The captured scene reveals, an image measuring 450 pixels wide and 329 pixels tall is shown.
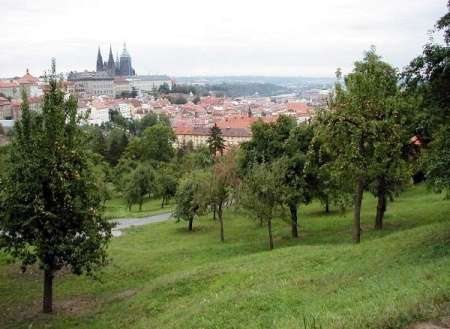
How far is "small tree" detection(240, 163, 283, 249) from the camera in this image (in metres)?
28.1

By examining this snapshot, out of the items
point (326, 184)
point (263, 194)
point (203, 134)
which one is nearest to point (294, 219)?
point (326, 184)

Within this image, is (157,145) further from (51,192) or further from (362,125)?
(51,192)

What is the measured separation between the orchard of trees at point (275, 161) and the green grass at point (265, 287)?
1.47 m

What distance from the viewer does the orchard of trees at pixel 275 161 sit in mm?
17875

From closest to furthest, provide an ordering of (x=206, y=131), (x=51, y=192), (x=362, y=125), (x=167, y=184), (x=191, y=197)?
(x=51, y=192)
(x=362, y=125)
(x=191, y=197)
(x=167, y=184)
(x=206, y=131)

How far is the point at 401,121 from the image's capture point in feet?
74.7

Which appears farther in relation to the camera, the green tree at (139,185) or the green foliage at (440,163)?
the green tree at (139,185)

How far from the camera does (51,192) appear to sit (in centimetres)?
1825

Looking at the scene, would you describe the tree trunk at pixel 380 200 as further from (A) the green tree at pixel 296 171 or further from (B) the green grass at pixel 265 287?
(A) the green tree at pixel 296 171

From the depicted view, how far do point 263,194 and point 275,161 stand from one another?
226cm

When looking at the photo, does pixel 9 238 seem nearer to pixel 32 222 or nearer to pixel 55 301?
pixel 32 222

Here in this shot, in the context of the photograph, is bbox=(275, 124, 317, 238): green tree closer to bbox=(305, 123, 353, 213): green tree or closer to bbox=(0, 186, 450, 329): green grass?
bbox=(305, 123, 353, 213): green tree

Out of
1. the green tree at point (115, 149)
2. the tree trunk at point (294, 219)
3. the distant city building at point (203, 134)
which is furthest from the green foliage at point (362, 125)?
the distant city building at point (203, 134)

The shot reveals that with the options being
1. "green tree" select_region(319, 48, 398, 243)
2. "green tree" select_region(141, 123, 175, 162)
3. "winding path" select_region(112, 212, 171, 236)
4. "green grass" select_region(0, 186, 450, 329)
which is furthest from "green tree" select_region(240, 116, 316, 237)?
"green tree" select_region(141, 123, 175, 162)
